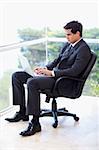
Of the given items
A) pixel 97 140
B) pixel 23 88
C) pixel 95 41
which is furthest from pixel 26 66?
pixel 95 41

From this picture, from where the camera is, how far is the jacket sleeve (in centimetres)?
330

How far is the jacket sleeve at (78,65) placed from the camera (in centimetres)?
330

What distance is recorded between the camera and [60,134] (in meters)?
3.28

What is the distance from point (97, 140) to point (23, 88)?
107cm

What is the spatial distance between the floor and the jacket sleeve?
622 millimetres

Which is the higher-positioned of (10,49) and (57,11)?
(57,11)

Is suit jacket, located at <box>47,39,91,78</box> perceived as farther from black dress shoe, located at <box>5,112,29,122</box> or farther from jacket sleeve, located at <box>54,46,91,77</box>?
black dress shoe, located at <box>5,112,29,122</box>

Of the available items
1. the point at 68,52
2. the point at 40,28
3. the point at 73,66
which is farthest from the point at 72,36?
the point at 40,28

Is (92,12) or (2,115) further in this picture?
(92,12)

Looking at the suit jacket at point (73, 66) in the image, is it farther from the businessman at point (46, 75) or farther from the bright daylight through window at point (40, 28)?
the bright daylight through window at point (40, 28)

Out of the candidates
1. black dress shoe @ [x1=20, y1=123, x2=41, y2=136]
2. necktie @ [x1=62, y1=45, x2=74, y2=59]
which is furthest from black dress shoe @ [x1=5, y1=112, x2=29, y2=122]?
necktie @ [x1=62, y1=45, x2=74, y2=59]

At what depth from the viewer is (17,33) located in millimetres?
4531

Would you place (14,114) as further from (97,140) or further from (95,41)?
(95,41)

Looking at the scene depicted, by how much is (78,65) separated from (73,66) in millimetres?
57
